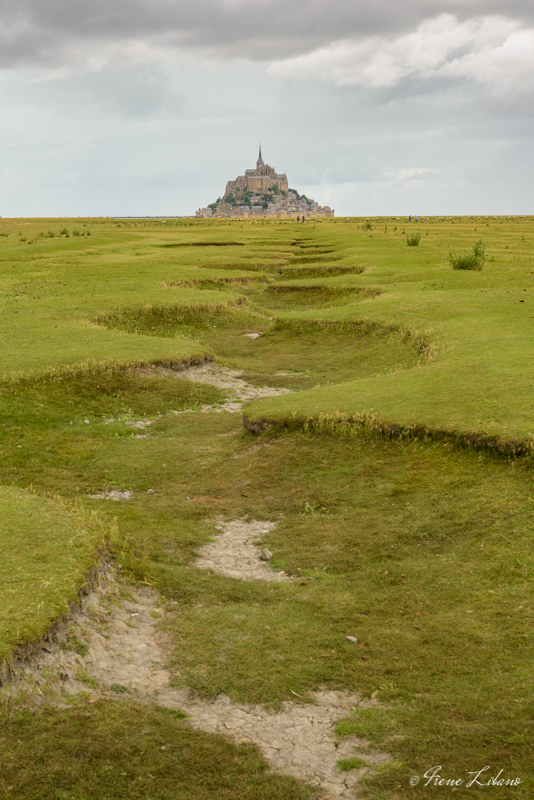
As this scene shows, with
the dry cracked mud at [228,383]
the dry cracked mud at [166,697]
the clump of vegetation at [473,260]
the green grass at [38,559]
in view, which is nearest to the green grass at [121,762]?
the dry cracked mud at [166,697]

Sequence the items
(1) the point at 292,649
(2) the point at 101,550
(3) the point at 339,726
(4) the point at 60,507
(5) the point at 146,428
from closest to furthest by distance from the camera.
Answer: (3) the point at 339,726 → (1) the point at 292,649 → (2) the point at 101,550 → (4) the point at 60,507 → (5) the point at 146,428

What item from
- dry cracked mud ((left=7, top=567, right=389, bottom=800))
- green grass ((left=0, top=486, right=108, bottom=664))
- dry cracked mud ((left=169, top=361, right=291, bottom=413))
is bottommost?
dry cracked mud ((left=7, top=567, right=389, bottom=800))

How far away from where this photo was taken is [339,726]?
7.81m

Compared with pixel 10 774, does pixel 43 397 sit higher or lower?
higher

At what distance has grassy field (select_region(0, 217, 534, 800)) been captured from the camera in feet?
23.4

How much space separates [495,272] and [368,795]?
38750 millimetres

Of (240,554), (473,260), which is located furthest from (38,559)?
(473,260)

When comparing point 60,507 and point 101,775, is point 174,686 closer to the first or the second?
point 101,775

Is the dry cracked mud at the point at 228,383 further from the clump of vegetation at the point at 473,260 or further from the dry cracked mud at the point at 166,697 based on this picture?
the clump of vegetation at the point at 473,260

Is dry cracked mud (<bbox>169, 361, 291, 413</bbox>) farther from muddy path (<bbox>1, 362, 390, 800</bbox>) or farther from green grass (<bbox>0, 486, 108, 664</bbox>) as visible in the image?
muddy path (<bbox>1, 362, 390, 800</bbox>)

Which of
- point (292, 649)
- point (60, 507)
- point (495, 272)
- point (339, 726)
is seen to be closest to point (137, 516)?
point (60, 507)

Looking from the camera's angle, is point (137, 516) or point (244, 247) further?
point (244, 247)

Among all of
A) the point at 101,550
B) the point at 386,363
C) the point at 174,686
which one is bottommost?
the point at 174,686

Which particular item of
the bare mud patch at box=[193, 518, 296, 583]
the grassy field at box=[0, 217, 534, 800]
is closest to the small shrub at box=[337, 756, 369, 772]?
the grassy field at box=[0, 217, 534, 800]
